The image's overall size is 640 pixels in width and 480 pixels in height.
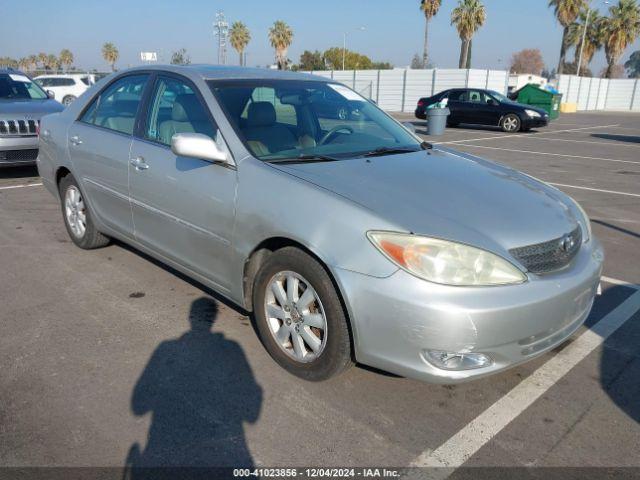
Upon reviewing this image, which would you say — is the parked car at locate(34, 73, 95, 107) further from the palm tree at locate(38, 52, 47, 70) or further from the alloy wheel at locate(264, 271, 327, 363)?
the palm tree at locate(38, 52, 47, 70)

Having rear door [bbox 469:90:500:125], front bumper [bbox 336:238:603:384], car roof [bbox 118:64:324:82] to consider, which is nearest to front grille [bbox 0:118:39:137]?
car roof [bbox 118:64:324:82]

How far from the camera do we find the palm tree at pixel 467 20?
1731 inches

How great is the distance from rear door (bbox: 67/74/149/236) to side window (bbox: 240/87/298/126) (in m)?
1.00

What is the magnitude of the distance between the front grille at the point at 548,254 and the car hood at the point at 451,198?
3 cm

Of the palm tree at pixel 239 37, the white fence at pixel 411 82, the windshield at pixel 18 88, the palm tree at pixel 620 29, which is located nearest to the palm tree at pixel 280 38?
the palm tree at pixel 239 37

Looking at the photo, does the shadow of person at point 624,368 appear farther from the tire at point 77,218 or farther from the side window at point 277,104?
the tire at point 77,218

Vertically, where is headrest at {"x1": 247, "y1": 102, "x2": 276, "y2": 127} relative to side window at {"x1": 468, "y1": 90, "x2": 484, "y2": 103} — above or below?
above

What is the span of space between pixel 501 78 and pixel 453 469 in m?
34.7

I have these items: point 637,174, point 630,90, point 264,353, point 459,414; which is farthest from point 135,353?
point 630,90

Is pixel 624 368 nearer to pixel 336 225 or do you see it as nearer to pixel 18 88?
pixel 336 225

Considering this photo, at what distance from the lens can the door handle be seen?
12.4 feet

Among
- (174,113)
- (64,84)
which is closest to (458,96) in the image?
(64,84)

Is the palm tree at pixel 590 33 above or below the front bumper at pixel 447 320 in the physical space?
above

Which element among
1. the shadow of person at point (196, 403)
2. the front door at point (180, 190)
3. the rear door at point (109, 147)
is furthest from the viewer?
the rear door at point (109, 147)
